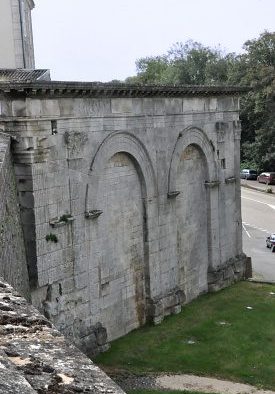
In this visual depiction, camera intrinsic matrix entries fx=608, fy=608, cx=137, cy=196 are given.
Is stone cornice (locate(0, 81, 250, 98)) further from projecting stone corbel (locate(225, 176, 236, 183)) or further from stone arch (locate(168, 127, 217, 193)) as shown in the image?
projecting stone corbel (locate(225, 176, 236, 183))

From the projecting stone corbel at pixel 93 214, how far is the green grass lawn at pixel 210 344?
13.6 ft

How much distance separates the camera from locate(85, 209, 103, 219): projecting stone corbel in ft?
58.7

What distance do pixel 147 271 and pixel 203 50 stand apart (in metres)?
60.1

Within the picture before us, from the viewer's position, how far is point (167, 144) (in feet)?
72.0

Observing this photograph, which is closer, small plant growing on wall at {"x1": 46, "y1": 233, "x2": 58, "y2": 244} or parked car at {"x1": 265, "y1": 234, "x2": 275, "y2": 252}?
small plant growing on wall at {"x1": 46, "y1": 233, "x2": 58, "y2": 244}

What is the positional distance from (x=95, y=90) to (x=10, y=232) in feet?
21.3

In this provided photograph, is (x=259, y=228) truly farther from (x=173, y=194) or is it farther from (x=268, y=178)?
(x=173, y=194)

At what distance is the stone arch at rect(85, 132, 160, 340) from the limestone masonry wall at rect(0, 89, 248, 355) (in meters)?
0.04

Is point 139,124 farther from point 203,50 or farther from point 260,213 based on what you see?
point 203,50

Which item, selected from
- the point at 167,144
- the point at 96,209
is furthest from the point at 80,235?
the point at 167,144

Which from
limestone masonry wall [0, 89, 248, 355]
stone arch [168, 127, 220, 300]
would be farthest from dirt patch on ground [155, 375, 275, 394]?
stone arch [168, 127, 220, 300]

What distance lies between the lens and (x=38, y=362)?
16.1 ft

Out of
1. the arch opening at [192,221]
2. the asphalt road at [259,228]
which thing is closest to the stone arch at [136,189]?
the arch opening at [192,221]

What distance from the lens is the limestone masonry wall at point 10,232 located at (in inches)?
452
